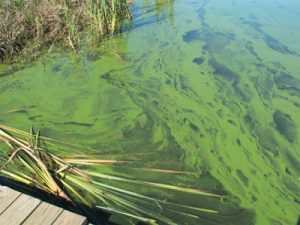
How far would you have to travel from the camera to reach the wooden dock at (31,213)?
6.18 ft

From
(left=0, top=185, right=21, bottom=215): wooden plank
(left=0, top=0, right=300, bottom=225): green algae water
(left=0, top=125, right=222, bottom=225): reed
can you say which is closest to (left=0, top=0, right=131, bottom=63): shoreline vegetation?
(left=0, top=0, right=300, bottom=225): green algae water

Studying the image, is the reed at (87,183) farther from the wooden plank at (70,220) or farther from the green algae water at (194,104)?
the wooden plank at (70,220)

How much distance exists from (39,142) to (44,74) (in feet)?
3.88

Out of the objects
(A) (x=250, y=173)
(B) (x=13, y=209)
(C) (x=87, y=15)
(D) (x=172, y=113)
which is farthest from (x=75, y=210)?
(C) (x=87, y=15)

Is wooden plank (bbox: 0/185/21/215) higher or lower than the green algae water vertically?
higher

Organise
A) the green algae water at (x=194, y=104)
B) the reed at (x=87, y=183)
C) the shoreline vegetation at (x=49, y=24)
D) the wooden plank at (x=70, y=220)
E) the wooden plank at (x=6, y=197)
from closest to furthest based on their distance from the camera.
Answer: the wooden plank at (x=70, y=220), the wooden plank at (x=6, y=197), the reed at (x=87, y=183), the green algae water at (x=194, y=104), the shoreline vegetation at (x=49, y=24)

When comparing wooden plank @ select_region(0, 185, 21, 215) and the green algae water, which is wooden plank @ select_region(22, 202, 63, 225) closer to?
A: wooden plank @ select_region(0, 185, 21, 215)

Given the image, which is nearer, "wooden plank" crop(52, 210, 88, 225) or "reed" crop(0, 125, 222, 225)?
"wooden plank" crop(52, 210, 88, 225)

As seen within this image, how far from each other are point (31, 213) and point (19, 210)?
0.21 feet

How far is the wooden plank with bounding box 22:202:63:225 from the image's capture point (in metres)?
1.89

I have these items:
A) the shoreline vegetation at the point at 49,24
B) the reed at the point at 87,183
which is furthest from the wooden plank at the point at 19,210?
the shoreline vegetation at the point at 49,24

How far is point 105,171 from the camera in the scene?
2648 millimetres

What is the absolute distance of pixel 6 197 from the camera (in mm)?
2035

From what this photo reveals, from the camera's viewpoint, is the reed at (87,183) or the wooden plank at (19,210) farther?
the reed at (87,183)
